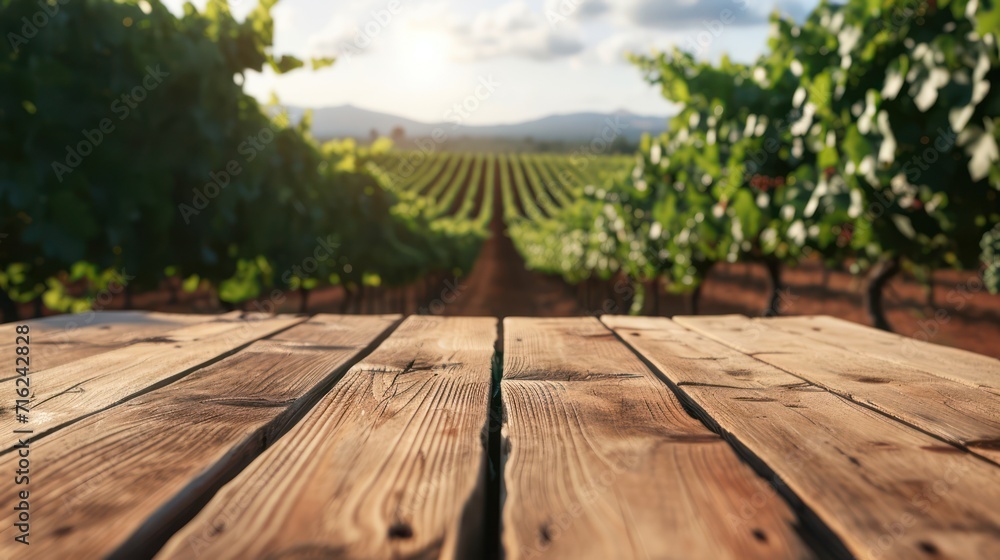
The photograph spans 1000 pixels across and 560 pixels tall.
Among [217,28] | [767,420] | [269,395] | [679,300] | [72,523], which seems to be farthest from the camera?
[679,300]

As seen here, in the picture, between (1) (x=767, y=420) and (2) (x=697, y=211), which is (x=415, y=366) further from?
(2) (x=697, y=211)

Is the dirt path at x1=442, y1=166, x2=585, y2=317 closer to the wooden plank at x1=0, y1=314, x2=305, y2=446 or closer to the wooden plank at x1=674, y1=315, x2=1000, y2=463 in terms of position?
the wooden plank at x1=674, y1=315, x2=1000, y2=463

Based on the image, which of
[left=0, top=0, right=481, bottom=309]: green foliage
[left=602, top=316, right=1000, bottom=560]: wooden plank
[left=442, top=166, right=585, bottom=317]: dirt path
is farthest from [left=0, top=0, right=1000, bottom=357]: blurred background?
[left=442, top=166, right=585, bottom=317]: dirt path

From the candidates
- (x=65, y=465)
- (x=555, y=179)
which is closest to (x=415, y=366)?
(x=65, y=465)

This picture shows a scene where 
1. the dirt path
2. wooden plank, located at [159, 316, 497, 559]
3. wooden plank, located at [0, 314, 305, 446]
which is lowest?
the dirt path

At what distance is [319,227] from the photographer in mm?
7059

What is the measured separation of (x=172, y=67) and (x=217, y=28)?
58cm

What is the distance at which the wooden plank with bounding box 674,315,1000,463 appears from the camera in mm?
1065

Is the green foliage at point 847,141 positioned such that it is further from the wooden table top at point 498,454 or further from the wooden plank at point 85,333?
the wooden plank at point 85,333

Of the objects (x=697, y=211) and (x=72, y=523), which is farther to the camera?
(x=697, y=211)

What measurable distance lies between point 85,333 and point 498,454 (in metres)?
1.53

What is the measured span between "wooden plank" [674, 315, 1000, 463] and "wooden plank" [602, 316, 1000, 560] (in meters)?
0.05

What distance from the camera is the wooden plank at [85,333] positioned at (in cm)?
168

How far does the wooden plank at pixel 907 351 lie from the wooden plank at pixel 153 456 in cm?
134
